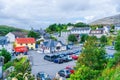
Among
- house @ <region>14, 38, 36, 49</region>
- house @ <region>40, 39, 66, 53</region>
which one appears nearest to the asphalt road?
house @ <region>40, 39, 66, 53</region>

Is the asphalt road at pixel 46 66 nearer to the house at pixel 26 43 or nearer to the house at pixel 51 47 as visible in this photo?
the house at pixel 51 47

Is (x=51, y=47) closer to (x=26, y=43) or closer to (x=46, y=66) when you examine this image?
(x=26, y=43)

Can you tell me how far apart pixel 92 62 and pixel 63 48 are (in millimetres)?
40691

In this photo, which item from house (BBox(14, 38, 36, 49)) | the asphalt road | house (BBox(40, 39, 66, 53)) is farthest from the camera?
house (BBox(14, 38, 36, 49))

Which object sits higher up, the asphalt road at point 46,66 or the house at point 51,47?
the house at point 51,47

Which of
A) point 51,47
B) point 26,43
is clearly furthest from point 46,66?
point 26,43

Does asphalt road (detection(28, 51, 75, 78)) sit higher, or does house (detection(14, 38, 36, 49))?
house (detection(14, 38, 36, 49))

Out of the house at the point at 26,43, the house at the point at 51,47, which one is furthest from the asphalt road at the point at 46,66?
the house at the point at 26,43

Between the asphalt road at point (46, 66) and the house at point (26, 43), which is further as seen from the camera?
the house at point (26, 43)

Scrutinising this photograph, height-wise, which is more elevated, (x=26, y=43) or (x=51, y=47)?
(x=26, y=43)

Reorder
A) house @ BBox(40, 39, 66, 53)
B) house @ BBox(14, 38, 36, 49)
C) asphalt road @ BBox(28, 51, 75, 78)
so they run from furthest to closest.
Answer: house @ BBox(14, 38, 36, 49) < house @ BBox(40, 39, 66, 53) < asphalt road @ BBox(28, 51, 75, 78)

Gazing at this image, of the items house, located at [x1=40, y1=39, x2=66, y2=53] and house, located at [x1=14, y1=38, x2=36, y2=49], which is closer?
house, located at [x1=40, y1=39, x2=66, y2=53]

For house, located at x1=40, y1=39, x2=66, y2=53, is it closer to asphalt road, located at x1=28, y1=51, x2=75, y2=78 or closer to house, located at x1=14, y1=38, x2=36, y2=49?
house, located at x1=14, y1=38, x2=36, y2=49

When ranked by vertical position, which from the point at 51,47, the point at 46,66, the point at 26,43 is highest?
the point at 26,43
